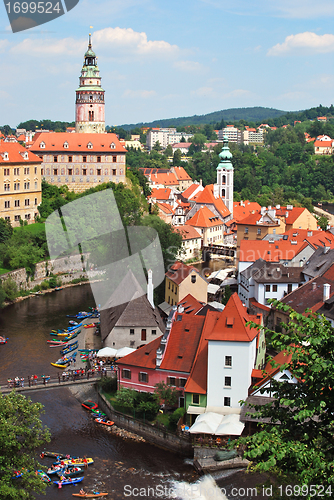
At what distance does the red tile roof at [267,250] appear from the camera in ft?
129

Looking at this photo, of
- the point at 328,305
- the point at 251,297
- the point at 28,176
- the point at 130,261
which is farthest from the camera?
the point at 28,176

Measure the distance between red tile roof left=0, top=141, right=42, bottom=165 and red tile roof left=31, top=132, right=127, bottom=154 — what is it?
379 centimetres

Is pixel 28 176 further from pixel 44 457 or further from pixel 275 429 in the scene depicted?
pixel 275 429

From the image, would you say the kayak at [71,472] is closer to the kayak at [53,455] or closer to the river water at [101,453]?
the river water at [101,453]

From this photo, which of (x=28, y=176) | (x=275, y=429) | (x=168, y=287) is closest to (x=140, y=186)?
(x=28, y=176)

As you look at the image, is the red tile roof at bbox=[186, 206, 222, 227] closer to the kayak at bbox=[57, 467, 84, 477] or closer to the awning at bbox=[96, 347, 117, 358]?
the awning at bbox=[96, 347, 117, 358]

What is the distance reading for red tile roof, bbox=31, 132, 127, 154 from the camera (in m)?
59.6

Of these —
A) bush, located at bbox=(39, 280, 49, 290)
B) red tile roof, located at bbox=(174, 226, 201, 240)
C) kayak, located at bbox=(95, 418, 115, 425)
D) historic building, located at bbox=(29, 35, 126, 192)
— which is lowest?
kayak, located at bbox=(95, 418, 115, 425)

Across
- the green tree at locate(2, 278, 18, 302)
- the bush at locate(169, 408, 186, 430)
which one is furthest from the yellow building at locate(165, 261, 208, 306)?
the bush at locate(169, 408, 186, 430)

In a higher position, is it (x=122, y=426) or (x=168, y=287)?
(x=168, y=287)

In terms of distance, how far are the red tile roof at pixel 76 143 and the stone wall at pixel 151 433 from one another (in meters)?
38.3

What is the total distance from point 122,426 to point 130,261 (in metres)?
20.3

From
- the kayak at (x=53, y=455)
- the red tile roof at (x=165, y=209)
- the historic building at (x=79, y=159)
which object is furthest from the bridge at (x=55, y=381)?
the red tile roof at (x=165, y=209)

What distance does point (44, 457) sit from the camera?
70.2 ft
